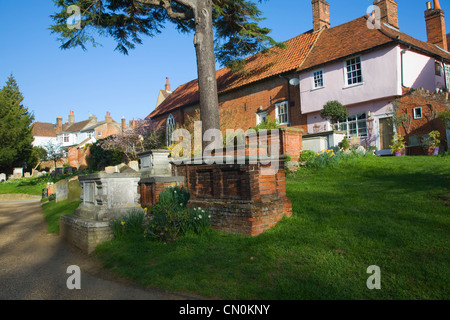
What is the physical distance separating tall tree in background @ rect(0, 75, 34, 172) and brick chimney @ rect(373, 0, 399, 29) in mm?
34450

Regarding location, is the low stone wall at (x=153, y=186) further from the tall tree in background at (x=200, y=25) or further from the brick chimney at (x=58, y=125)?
the brick chimney at (x=58, y=125)

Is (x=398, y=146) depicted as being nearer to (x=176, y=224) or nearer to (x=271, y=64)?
(x=271, y=64)

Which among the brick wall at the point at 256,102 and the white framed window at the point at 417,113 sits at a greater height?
the brick wall at the point at 256,102

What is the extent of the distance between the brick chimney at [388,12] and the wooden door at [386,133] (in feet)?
20.9

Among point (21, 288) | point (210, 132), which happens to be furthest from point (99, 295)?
point (210, 132)

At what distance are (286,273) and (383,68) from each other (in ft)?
45.5

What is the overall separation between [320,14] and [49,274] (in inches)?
792

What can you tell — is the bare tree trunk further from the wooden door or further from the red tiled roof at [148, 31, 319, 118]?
the wooden door

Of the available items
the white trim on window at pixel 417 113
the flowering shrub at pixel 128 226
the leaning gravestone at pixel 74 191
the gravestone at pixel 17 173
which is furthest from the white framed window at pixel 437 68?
the gravestone at pixel 17 173

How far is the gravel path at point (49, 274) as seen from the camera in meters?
4.25

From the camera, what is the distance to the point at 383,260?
12.6 feet

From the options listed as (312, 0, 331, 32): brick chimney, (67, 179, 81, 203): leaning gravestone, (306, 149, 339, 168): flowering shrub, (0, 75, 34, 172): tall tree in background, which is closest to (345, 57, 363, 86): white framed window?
(312, 0, 331, 32): brick chimney

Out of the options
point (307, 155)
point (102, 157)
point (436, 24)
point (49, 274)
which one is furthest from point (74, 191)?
point (436, 24)
